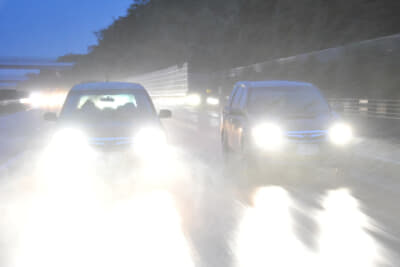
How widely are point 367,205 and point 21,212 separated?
4597mm

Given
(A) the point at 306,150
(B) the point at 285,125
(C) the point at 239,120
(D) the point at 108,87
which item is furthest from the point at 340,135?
(D) the point at 108,87

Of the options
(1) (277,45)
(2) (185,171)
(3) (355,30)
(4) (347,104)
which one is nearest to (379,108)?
(4) (347,104)

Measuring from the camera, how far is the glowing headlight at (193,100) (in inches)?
1754

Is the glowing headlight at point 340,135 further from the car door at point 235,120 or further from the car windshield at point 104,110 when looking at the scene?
the car windshield at point 104,110

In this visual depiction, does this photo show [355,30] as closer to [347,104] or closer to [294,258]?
[347,104]

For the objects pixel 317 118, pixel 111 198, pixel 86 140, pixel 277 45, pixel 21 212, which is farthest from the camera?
pixel 277 45

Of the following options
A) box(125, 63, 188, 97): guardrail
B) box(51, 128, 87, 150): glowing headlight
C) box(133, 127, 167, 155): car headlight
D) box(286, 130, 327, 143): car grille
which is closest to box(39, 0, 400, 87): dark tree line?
box(125, 63, 188, 97): guardrail

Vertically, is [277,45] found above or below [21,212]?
above

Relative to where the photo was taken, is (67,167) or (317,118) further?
(317,118)

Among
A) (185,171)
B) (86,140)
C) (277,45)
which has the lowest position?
(185,171)

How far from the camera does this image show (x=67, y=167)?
24.9ft

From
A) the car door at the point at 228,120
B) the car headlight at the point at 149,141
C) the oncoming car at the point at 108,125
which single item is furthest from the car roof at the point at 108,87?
the car door at the point at 228,120

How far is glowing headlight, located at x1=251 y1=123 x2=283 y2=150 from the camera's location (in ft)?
27.5

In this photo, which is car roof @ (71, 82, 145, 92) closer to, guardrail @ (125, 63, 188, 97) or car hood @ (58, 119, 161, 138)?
car hood @ (58, 119, 161, 138)
